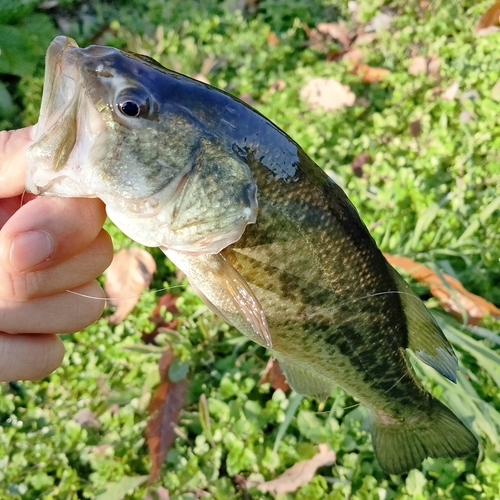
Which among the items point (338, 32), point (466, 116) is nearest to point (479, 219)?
point (466, 116)

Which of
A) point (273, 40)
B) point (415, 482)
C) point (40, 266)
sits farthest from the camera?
point (273, 40)

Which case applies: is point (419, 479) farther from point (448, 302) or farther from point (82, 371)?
point (82, 371)

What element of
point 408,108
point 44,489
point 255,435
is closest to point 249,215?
point 255,435

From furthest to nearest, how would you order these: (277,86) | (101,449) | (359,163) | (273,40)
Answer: (273,40) < (277,86) < (359,163) < (101,449)

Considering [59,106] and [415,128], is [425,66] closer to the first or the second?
[415,128]

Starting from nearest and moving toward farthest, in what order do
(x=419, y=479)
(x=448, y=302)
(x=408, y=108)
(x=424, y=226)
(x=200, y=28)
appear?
(x=419, y=479) < (x=448, y=302) < (x=424, y=226) < (x=408, y=108) < (x=200, y=28)

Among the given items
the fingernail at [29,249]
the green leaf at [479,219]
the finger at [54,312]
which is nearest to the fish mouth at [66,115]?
the fingernail at [29,249]

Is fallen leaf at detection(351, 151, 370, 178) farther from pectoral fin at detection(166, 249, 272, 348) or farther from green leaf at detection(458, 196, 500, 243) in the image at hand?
pectoral fin at detection(166, 249, 272, 348)
